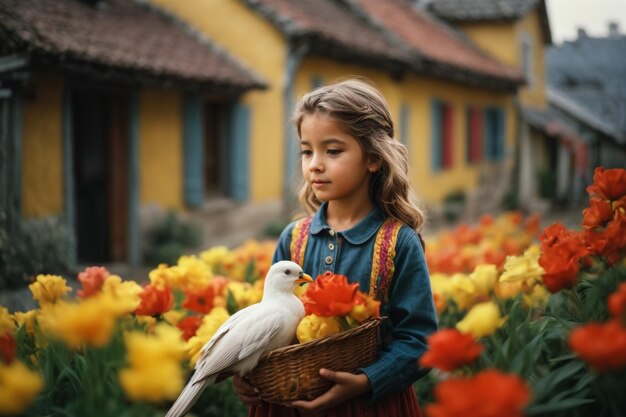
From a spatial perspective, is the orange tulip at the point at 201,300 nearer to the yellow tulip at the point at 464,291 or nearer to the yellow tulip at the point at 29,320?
the yellow tulip at the point at 29,320

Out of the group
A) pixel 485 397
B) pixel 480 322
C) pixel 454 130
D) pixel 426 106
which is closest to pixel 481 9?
pixel 454 130

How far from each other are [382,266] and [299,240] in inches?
12.8

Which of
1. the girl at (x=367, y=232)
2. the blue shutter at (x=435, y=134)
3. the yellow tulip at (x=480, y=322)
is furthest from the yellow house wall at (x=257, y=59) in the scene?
the yellow tulip at (x=480, y=322)

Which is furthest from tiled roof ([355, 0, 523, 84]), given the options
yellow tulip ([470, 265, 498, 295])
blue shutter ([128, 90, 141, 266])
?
yellow tulip ([470, 265, 498, 295])

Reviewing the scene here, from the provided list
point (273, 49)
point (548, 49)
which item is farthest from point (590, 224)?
point (548, 49)

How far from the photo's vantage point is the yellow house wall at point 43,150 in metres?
6.26

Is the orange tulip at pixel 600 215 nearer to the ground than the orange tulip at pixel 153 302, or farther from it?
farther from it

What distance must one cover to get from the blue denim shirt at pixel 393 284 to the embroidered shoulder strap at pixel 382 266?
2 centimetres

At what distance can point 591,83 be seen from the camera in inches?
624

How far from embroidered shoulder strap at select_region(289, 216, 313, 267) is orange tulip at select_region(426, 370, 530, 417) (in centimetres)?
104

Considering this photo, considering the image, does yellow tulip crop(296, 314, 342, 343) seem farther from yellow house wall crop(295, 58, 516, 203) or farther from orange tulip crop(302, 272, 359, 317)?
yellow house wall crop(295, 58, 516, 203)

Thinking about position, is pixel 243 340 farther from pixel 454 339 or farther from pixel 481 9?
pixel 481 9

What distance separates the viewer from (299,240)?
80.4 inches

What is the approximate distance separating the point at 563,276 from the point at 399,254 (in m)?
0.48
